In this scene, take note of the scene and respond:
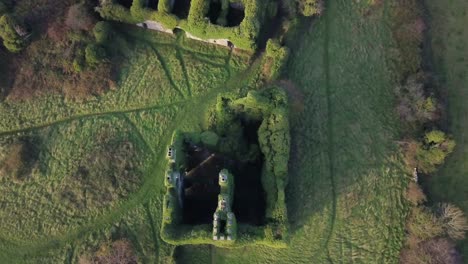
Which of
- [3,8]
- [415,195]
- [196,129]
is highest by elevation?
[3,8]

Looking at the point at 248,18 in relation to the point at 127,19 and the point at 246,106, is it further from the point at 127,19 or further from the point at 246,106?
the point at 127,19

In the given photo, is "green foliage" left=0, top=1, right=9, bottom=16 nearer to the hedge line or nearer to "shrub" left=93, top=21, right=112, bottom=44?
"shrub" left=93, top=21, right=112, bottom=44

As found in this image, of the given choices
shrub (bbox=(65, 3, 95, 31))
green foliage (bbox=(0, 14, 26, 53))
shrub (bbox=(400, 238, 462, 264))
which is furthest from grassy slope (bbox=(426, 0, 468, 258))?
green foliage (bbox=(0, 14, 26, 53))

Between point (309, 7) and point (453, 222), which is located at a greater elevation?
point (309, 7)

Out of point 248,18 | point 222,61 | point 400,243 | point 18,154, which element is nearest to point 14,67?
point 18,154

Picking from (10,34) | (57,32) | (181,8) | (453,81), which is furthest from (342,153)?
(10,34)

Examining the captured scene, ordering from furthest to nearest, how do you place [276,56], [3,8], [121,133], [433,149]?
[3,8]
[121,133]
[276,56]
[433,149]

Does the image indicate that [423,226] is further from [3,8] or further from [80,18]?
[3,8]
